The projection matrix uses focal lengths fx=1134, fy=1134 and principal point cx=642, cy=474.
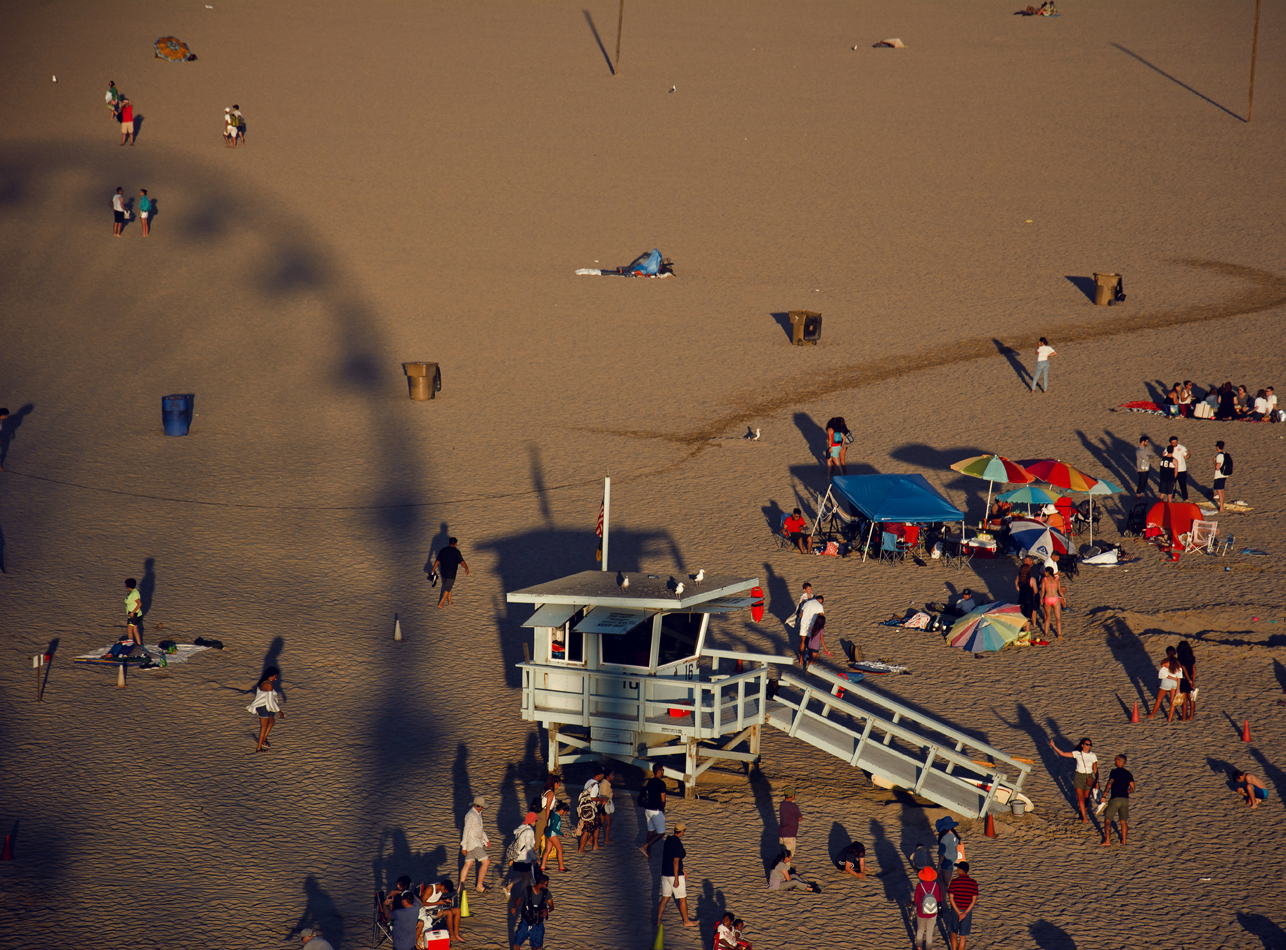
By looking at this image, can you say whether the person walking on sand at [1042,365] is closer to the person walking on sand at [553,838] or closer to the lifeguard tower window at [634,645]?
the lifeguard tower window at [634,645]

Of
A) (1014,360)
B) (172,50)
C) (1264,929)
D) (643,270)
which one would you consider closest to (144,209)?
(643,270)

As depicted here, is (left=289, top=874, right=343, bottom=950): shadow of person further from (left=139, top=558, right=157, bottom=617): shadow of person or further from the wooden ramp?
(left=139, top=558, right=157, bottom=617): shadow of person

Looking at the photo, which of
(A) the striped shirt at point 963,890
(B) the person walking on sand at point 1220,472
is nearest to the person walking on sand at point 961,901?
(A) the striped shirt at point 963,890

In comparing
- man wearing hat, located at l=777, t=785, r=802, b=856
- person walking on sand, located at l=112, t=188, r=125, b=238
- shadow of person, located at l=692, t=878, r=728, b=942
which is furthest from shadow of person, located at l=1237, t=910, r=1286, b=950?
person walking on sand, located at l=112, t=188, r=125, b=238

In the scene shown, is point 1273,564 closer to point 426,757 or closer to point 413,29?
point 426,757

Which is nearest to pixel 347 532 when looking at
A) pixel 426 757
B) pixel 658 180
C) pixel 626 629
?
pixel 426 757
